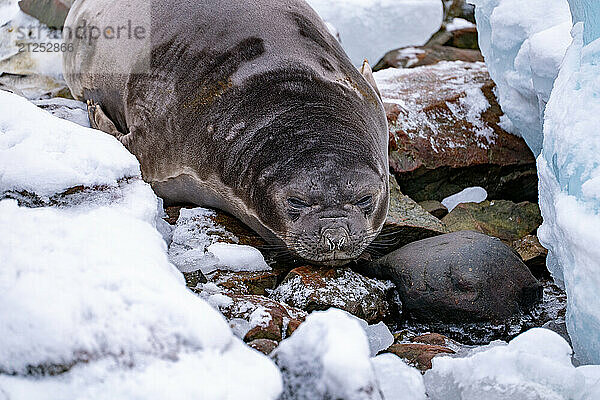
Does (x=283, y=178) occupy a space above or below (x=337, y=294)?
above

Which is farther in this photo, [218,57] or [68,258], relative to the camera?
[218,57]

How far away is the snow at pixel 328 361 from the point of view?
1556mm

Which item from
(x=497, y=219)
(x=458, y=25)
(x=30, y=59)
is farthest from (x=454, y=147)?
(x=458, y=25)

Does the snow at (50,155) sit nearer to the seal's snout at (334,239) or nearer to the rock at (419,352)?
the seal's snout at (334,239)

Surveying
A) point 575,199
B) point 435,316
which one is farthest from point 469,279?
point 575,199

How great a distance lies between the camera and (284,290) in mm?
3100

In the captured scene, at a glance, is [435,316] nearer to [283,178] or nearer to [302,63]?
[283,178]

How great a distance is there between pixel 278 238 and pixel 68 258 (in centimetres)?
174

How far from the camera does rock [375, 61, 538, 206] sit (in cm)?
476

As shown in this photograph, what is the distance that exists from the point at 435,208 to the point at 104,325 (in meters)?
3.21

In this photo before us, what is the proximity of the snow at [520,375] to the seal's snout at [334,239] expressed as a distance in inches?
44.5

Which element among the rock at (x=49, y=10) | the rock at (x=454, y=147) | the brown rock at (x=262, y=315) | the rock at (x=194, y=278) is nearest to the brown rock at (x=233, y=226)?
the rock at (x=194, y=278)

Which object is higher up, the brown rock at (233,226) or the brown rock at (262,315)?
the brown rock at (262,315)


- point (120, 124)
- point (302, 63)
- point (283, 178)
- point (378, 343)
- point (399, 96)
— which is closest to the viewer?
point (378, 343)
